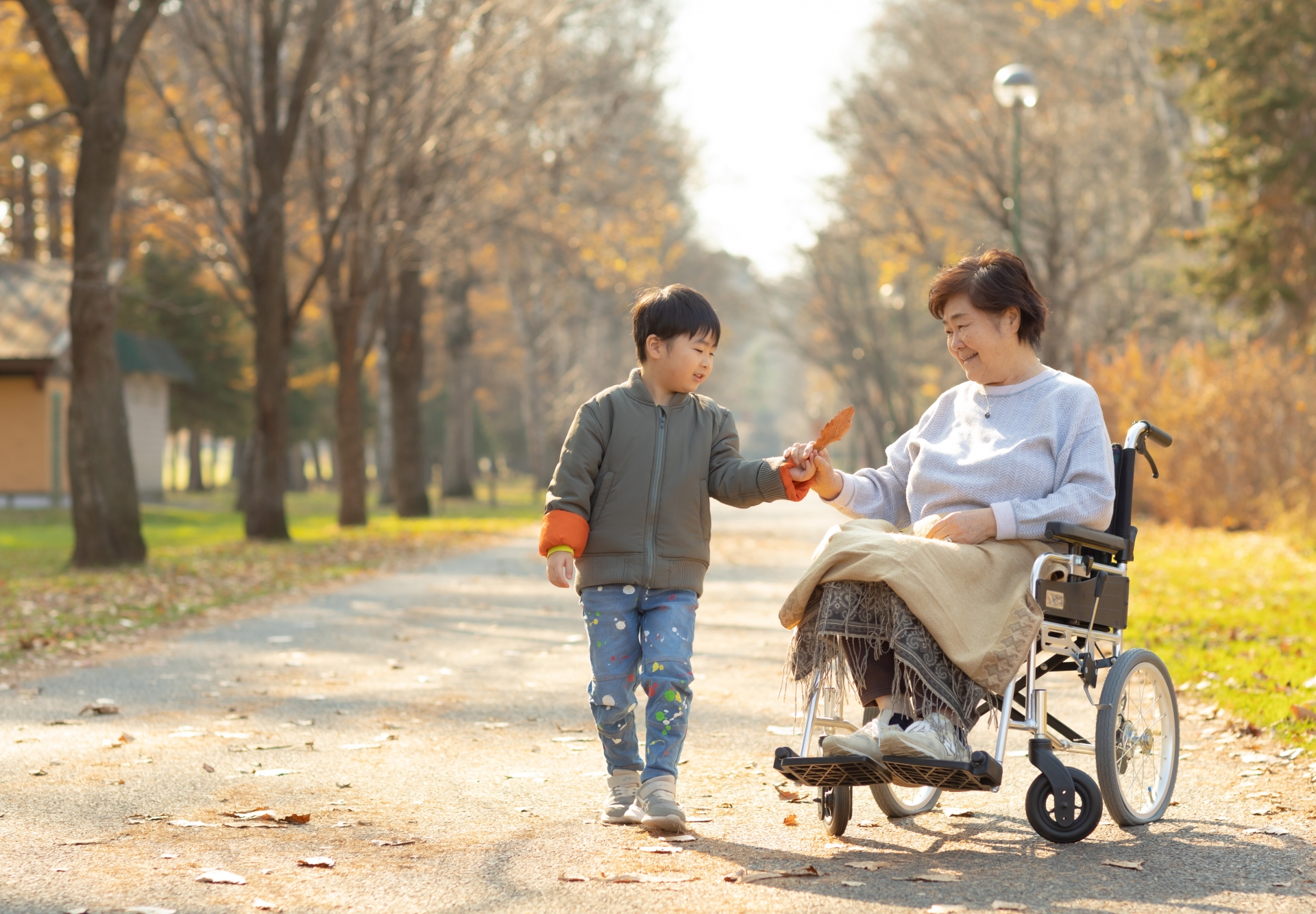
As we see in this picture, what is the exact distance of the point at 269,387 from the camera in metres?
19.3

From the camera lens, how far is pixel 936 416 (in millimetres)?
4840

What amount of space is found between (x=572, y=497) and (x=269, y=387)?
1552 centimetres

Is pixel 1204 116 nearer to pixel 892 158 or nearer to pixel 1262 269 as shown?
pixel 1262 269

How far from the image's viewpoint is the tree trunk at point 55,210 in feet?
104

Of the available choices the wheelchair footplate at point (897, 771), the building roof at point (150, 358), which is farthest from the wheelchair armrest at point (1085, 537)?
the building roof at point (150, 358)

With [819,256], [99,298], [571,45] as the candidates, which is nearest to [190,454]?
[819,256]

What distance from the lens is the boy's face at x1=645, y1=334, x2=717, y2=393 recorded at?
464 centimetres

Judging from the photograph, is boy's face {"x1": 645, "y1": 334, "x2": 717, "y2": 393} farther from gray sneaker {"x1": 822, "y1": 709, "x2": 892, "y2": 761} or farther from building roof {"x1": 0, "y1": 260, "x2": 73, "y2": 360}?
building roof {"x1": 0, "y1": 260, "x2": 73, "y2": 360}

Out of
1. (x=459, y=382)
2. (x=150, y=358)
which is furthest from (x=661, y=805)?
(x=150, y=358)

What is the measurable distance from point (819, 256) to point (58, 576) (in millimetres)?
26369

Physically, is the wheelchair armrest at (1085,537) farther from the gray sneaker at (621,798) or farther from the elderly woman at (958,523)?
the gray sneaker at (621,798)

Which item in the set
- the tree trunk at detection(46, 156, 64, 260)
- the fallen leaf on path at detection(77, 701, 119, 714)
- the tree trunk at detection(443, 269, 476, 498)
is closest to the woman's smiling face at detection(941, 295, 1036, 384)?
the fallen leaf on path at detection(77, 701, 119, 714)

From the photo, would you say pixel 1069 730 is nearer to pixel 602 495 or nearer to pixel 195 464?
pixel 602 495

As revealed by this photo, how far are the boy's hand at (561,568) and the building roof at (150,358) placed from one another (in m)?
31.2
